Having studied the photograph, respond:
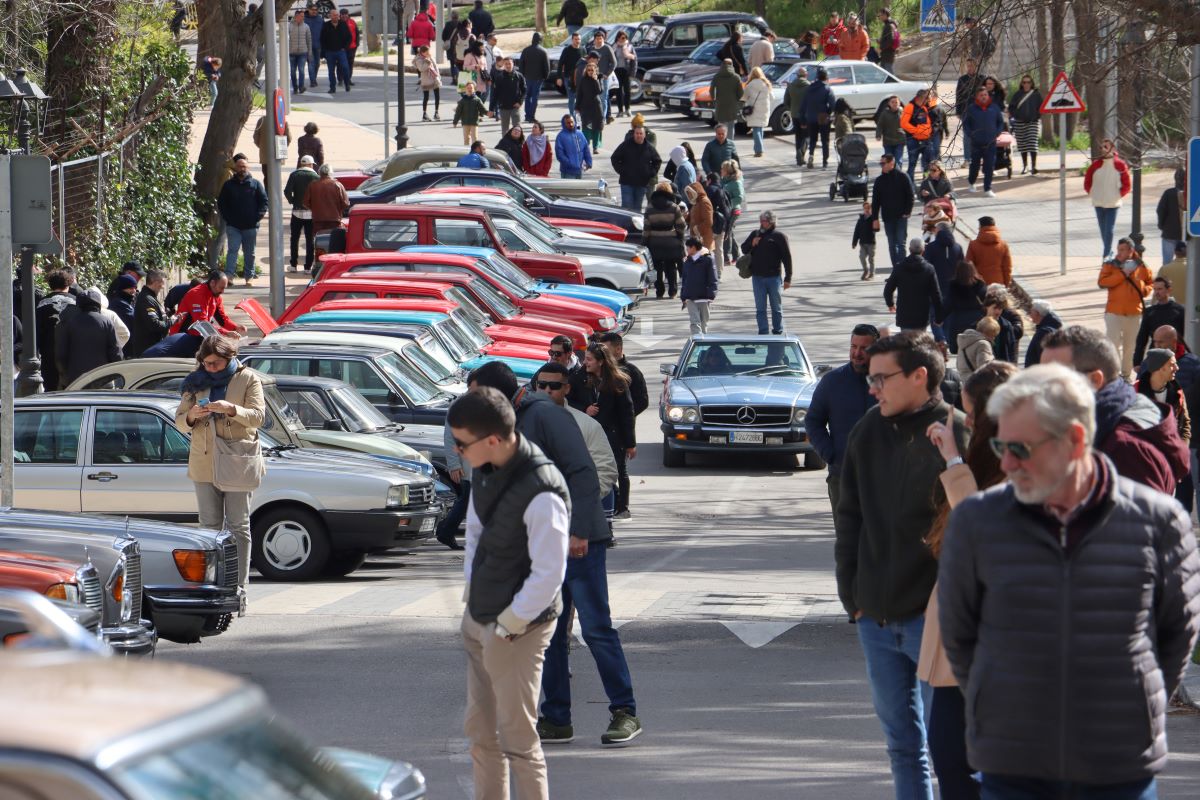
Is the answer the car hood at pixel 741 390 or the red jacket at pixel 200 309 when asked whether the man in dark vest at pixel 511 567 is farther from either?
the car hood at pixel 741 390

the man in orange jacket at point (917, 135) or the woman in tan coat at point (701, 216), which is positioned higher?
the man in orange jacket at point (917, 135)

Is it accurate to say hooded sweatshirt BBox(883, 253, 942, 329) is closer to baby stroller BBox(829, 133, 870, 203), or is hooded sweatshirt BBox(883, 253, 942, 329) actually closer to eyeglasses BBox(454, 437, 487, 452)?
baby stroller BBox(829, 133, 870, 203)

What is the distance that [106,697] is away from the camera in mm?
3354

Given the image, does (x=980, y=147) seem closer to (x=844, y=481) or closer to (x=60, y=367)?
(x=60, y=367)

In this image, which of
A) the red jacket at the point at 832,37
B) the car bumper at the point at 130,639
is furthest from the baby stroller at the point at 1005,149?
the car bumper at the point at 130,639

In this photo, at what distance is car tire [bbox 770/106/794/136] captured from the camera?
1734 inches

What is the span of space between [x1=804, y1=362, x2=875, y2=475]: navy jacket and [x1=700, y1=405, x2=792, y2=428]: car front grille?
30.5 feet

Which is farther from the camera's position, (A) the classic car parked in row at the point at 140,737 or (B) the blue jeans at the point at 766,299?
(B) the blue jeans at the point at 766,299

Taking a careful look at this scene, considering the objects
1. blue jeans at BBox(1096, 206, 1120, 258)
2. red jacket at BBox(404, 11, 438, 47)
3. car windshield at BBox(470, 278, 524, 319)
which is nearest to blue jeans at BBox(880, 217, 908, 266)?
blue jeans at BBox(1096, 206, 1120, 258)

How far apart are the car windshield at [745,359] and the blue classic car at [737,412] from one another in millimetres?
55

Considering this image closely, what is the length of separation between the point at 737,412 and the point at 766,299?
20.5ft

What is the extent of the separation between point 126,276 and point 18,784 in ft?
57.0

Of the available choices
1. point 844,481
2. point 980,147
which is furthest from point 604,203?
point 844,481

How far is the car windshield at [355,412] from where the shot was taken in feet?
53.4
